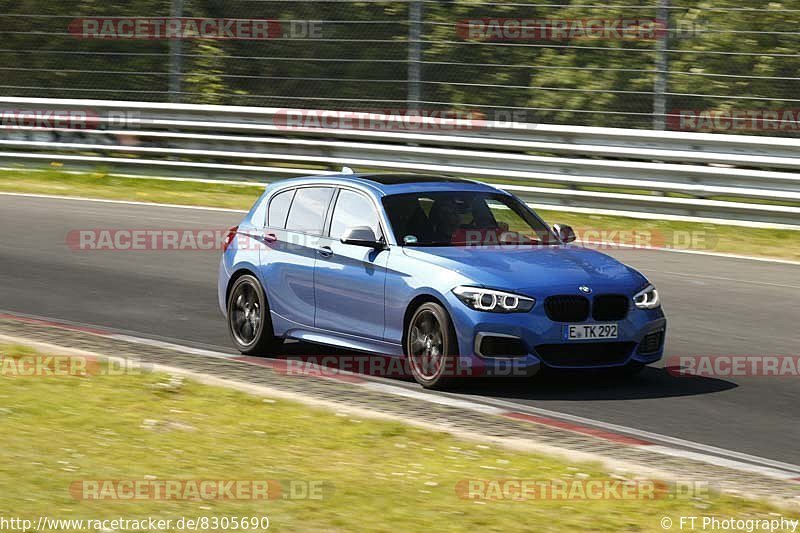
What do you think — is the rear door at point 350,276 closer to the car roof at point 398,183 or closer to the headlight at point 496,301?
the car roof at point 398,183

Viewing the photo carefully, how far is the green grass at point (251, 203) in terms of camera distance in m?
17.0

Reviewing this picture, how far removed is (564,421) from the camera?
28.5 ft

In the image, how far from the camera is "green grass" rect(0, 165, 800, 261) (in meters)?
17.0

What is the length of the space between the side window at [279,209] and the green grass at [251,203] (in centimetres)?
698

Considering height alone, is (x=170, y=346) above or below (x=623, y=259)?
below

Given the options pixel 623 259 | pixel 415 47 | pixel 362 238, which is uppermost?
pixel 415 47

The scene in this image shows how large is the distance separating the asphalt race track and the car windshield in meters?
1.11

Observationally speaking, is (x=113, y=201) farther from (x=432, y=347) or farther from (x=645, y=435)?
(x=645, y=435)

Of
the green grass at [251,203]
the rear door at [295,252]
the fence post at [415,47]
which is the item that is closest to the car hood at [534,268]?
the rear door at [295,252]

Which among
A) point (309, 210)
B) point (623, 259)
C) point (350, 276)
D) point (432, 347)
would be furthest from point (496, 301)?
point (623, 259)

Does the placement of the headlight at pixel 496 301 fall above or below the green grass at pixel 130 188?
below

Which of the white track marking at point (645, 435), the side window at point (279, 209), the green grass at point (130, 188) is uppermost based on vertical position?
the side window at point (279, 209)

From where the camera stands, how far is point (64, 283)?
580 inches

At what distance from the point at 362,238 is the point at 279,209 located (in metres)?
1.48
